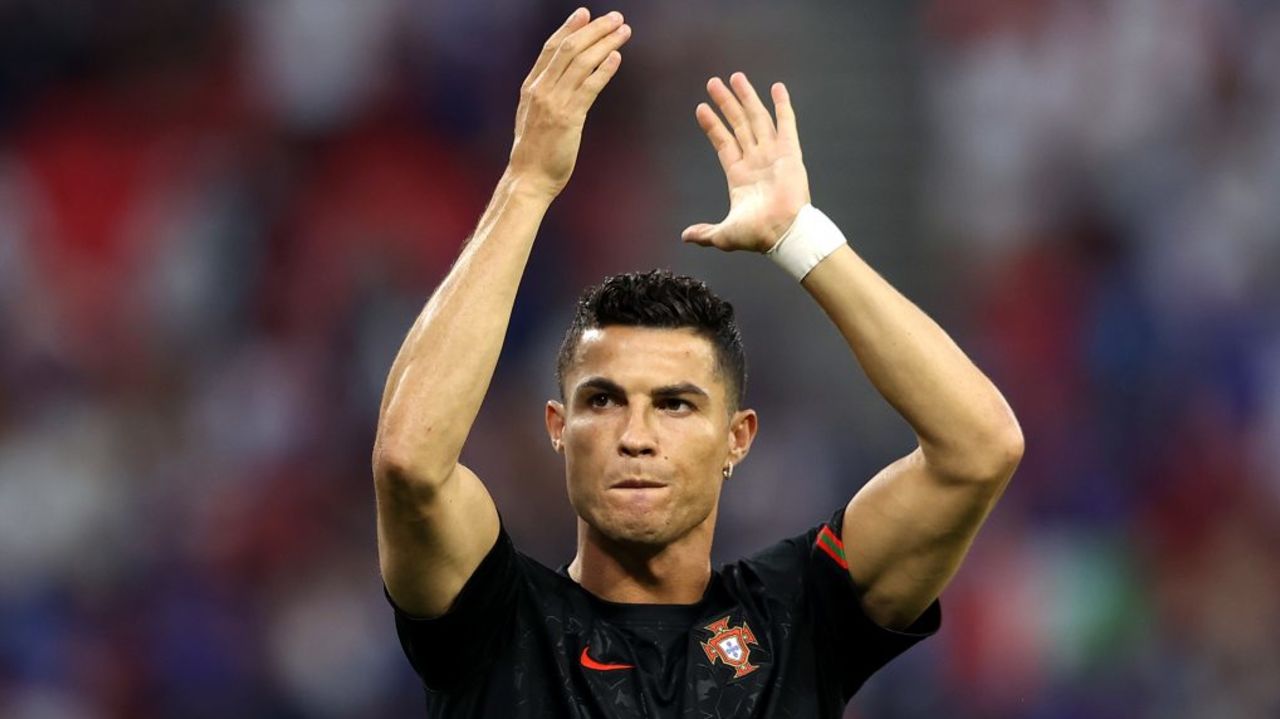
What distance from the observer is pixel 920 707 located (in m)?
6.88

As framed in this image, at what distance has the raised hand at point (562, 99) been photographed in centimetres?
338

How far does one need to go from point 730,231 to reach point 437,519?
2.54 feet

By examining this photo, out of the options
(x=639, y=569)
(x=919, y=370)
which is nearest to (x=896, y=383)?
(x=919, y=370)

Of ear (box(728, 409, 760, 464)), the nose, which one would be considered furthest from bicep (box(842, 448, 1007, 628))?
the nose

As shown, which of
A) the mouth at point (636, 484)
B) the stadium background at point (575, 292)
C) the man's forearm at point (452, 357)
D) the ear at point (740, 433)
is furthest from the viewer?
the stadium background at point (575, 292)

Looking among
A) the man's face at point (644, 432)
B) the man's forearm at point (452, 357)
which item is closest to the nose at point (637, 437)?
the man's face at point (644, 432)

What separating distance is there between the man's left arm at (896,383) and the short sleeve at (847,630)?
0.13 feet

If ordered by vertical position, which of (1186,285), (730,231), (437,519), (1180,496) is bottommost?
(1180,496)

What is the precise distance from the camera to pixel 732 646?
3.55 m

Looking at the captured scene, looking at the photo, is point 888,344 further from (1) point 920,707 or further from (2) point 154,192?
(2) point 154,192

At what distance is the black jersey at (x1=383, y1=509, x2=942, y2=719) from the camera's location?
3406 millimetres

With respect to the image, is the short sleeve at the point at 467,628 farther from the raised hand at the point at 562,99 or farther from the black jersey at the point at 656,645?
the raised hand at the point at 562,99

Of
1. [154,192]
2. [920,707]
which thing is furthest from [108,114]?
[920,707]

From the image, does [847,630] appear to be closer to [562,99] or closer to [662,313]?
[662,313]
